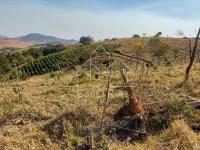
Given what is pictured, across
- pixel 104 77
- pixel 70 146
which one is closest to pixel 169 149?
pixel 70 146

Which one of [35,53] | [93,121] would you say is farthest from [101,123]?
[35,53]

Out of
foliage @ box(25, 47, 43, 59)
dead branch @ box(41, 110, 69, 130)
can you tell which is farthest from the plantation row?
dead branch @ box(41, 110, 69, 130)

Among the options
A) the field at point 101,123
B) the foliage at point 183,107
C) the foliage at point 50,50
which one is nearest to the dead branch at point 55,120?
the field at point 101,123

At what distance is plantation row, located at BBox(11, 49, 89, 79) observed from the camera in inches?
898

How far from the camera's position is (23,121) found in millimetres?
6410

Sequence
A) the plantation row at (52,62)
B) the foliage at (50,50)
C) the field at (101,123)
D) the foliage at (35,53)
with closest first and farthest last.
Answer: the field at (101,123)
the plantation row at (52,62)
the foliage at (35,53)
the foliage at (50,50)

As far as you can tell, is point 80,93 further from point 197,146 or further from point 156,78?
point 197,146

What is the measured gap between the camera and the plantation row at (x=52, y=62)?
22.8 metres

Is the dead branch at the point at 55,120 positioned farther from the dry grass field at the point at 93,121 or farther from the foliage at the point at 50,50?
the foliage at the point at 50,50

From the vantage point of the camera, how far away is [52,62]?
24.7m

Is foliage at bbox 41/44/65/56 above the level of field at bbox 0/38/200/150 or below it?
below

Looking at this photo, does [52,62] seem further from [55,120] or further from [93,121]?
[93,121]

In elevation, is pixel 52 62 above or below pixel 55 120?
below

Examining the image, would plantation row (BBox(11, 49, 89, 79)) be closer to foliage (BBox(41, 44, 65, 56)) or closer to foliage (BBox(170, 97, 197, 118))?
foliage (BBox(41, 44, 65, 56))
